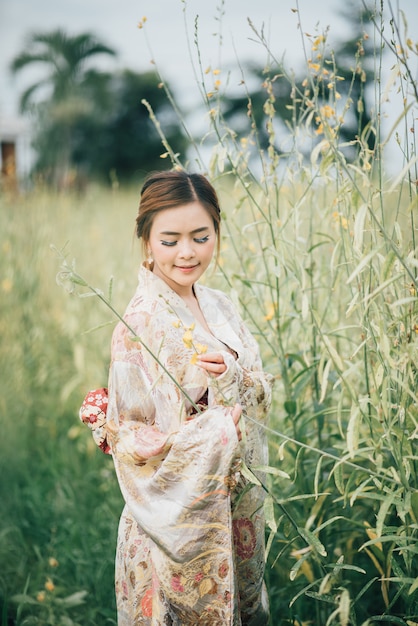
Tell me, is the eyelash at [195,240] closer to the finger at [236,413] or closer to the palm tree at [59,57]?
the finger at [236,413]

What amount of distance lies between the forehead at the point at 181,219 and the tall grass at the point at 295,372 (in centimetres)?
18

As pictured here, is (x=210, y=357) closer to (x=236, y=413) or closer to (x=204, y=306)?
(x=236, y=413)

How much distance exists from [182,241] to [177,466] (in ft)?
1.81

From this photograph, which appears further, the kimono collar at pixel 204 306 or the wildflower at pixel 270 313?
the wildflower at pixel 270 313

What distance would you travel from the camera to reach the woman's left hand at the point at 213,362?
154 cm

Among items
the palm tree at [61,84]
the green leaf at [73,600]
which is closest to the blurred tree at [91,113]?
the palm tree at [61,84]

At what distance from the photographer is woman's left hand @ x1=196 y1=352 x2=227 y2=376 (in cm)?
154

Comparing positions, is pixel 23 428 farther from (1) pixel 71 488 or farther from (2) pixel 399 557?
(2) pixel 399 557

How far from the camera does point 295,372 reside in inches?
90.7

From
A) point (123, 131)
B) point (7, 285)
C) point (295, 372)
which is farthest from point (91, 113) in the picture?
point (295, 372)

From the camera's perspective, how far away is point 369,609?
2133 mm

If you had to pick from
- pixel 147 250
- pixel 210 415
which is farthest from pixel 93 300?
pixel 210 415

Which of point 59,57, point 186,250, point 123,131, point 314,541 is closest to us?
point 314,541

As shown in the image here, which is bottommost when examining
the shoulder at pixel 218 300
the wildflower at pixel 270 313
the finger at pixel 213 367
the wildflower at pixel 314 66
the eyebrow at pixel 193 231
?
Answer: the finger at pixel 213 367
